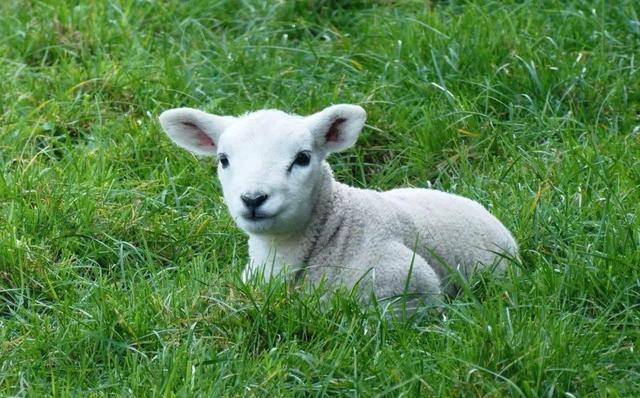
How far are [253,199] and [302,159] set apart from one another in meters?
0.40

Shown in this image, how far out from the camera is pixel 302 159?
19.7 feet

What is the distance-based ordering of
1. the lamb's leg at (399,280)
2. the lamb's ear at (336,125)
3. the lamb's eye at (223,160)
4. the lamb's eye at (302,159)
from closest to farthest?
the lamb's leg at (399,280), the lamb's eye at (302,159), the lamb's eye at (223,160), the lamb's ear at (336,125)

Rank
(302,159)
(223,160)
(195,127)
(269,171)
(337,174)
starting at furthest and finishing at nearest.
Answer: (337,174) → (195,127) → (223,160) → (302,159) → (269,171)

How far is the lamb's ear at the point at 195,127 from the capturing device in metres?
6.41

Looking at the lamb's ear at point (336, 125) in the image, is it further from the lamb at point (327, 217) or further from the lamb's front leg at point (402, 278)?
the lamb's front leg at point (402, 278)

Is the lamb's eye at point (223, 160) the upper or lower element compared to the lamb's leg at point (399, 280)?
upper

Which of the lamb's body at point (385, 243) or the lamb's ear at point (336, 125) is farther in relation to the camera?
the lamb's ear at point (336, 125)

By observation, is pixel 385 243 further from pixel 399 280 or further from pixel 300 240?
pixel 300 240

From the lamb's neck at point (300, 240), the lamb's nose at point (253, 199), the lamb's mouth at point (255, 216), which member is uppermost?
the lamb's nose at point (253, 199)

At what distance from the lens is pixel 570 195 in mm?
6770

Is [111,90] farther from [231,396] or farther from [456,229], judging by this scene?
[231,396]

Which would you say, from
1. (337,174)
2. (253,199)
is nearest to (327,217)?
(253,199)

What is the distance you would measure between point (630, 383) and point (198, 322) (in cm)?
167

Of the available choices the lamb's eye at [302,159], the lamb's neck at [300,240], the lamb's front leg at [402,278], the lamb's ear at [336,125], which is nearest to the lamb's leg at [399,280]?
the lamb's front leg at [402,278]
